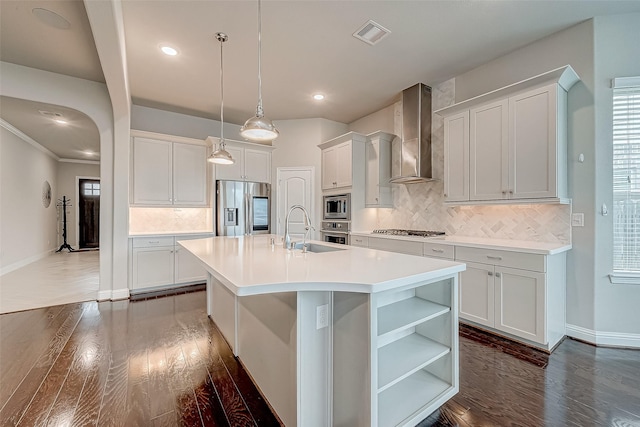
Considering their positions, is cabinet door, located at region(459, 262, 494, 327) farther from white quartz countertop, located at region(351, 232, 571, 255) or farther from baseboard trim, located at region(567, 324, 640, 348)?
baseboard trim, located at region(567, 324, 640, 348)

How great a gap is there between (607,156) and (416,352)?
8.59 ft

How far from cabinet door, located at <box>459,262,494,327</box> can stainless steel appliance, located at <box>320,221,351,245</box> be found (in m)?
1.91

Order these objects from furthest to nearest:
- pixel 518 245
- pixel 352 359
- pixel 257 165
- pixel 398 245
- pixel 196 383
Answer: pixel 257 165 < pixel 398 245 < pixel 518 245 < pixel 196 383 < pixel 352 359

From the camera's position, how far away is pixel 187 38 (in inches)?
110

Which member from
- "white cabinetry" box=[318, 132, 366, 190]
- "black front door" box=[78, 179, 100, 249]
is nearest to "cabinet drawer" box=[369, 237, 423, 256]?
"white cabinetry" box=[318, 132, 366, 190]

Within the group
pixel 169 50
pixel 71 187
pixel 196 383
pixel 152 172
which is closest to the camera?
pixel 196 383

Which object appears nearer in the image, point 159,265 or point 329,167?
point 159,265

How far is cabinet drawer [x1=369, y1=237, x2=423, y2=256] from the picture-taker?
3311 mm

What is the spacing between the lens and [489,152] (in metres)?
2.96

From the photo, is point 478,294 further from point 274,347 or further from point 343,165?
point 343,165

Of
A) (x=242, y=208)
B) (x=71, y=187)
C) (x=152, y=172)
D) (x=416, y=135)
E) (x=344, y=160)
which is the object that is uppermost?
(x=416, y=135)

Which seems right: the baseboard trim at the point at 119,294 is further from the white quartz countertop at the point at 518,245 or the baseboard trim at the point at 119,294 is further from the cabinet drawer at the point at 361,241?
the white quartz countertop at the point at 518,245

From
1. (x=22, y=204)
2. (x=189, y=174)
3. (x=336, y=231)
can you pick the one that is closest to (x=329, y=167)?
(x=336, y=231)

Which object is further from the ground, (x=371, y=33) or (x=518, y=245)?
(x=371, y=33)
